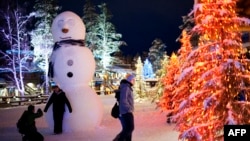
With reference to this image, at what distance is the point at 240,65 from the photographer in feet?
25.2

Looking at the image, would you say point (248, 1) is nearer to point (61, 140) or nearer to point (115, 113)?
point (115, 113)

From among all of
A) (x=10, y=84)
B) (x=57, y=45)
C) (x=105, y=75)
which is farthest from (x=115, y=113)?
(x=105, y=75)

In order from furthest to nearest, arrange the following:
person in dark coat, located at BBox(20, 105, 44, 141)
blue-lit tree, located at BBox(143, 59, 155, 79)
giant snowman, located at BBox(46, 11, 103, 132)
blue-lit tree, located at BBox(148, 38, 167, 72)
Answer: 1. blue-lit tree, located at BBox(148, 38, 167, 72)
2. blue-lit tree, located at BBox(143, 59, 155, 79)
3. giant snowman, located at BBox(46, 11, 103, 132)
4. person in dark coat, located at BBox(20, 105, 44, 141)

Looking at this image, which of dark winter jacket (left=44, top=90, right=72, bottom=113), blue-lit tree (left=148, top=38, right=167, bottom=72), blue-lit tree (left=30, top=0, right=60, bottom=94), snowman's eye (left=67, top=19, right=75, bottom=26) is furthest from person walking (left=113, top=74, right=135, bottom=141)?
blue-lit tree (left=148, top=38, right=167, bottom=72)

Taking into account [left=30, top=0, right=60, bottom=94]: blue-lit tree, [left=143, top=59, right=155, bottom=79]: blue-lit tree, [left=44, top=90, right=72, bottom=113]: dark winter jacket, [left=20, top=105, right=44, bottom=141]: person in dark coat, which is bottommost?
[left=20, top=105, right=44, bottom=141]: person in dark coat

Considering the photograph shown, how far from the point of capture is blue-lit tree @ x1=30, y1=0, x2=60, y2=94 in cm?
4328

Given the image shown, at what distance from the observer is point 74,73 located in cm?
1432

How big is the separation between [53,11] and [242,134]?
4161 cm

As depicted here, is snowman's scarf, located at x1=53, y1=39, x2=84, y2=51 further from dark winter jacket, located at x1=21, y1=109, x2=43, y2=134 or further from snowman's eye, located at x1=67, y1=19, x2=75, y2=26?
dark winter jacket, located at x1=21, y1=109, x2=43, y2=134

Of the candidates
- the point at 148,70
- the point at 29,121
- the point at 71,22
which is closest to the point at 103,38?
the point at 148,70

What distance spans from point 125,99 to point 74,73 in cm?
447

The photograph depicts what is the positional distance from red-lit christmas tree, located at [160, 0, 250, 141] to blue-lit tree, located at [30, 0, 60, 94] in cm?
3519

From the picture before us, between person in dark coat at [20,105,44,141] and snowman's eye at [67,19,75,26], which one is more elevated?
snowman's eye at [67,19,75,26]

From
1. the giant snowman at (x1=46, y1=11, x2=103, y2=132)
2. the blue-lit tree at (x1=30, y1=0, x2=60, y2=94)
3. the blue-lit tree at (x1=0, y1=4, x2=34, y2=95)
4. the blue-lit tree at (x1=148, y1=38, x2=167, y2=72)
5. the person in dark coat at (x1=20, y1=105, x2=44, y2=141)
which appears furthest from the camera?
the blue-lit tree at (x1=148, y1=38, x2=167, y2=72)
